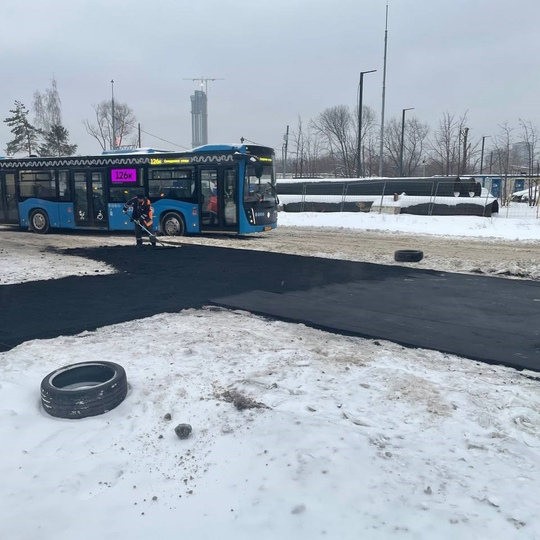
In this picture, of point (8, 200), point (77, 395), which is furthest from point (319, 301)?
point (8, 200)

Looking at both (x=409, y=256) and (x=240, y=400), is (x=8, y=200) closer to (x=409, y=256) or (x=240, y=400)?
(x=409, y=256)

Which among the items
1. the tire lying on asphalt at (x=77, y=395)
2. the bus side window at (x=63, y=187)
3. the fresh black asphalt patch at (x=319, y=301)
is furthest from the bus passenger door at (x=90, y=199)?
the tire lying on asphalt at (x=77, y=395)

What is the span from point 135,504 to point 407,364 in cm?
343

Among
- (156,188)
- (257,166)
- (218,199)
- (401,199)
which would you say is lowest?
(401,199)

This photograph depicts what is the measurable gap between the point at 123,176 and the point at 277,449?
16.9 m

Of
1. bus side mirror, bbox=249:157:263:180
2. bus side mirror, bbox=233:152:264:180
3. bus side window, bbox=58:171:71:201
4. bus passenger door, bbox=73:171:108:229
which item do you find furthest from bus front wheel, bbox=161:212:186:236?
bus side window, bbox=58:171:71:201

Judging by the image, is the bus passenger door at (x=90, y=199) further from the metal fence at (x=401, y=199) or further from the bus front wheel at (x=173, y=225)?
the metal fence at (x=401, y=199)

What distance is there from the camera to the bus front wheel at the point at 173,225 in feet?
61.4

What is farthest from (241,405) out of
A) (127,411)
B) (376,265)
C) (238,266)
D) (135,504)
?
(376,265)

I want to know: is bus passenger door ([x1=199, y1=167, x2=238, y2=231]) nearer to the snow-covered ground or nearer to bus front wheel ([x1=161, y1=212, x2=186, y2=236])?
bus front wheel ([x1=161, y1=212, x2=186, y2=236])

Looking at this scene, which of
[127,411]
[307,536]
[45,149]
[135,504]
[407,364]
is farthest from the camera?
[45,149]

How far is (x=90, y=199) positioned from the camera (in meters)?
20.1

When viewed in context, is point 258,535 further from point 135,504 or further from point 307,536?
point 135,504

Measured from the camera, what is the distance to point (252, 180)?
17.7 meters
